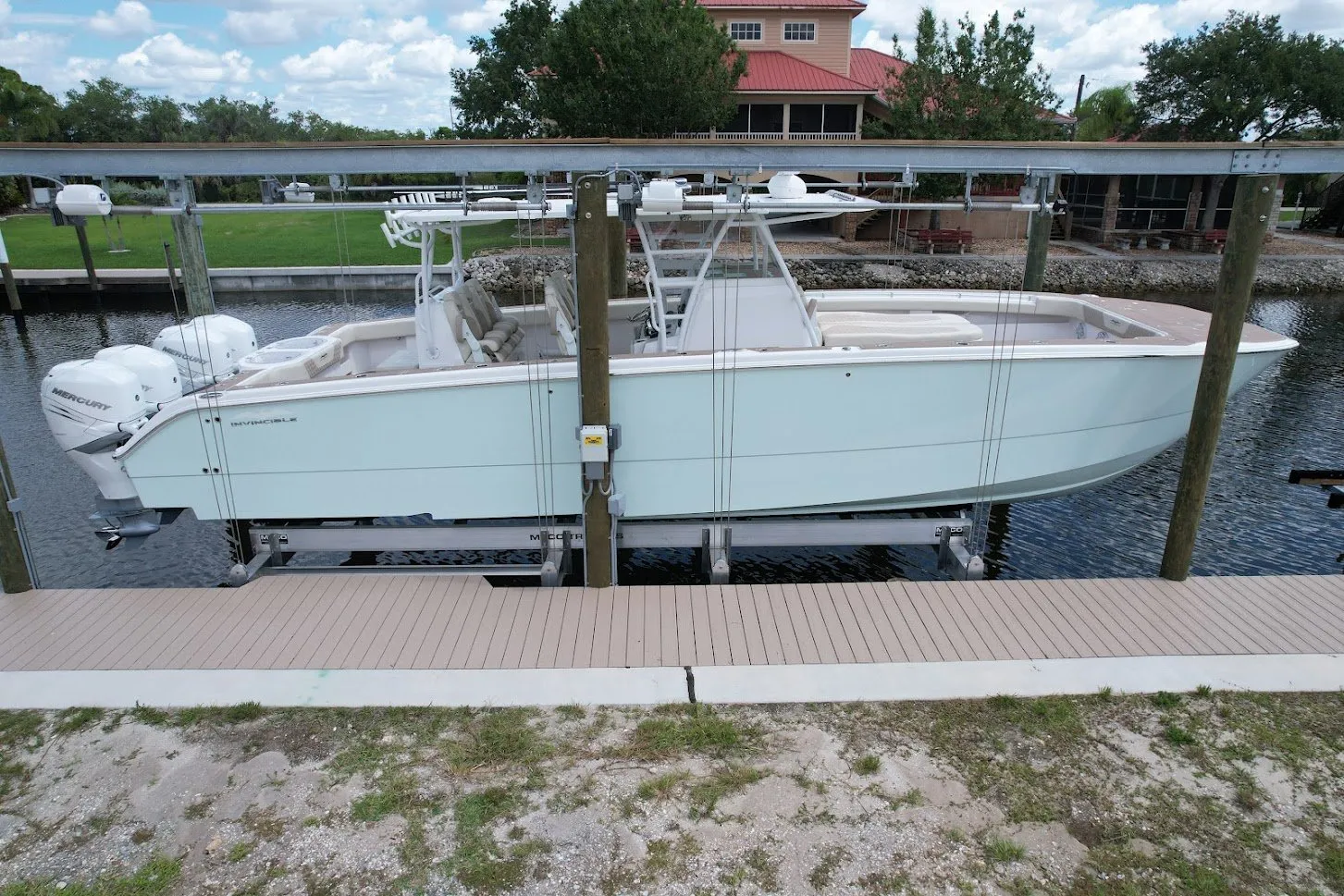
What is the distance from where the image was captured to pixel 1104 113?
38.2 metres

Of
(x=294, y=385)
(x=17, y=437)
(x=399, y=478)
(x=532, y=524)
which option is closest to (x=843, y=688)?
(x=532, y=524)

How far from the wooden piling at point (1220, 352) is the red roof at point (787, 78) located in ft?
74.3

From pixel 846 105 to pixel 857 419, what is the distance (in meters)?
24.3

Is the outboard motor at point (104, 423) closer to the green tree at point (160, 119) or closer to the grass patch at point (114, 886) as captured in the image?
the grass patch at point (114, 886)

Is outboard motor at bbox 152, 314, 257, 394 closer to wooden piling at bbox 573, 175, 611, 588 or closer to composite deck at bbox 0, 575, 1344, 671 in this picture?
composite deck at bbox 0, 575, 1344, 671

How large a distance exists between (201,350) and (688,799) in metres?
5.38

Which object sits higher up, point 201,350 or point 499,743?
point 201,350

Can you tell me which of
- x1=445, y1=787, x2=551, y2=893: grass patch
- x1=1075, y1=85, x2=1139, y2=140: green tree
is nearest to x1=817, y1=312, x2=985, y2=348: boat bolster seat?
x1=445, y1=787, x2=551, y2=893: grass patch

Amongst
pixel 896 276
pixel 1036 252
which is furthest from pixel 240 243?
pixel 1036 252

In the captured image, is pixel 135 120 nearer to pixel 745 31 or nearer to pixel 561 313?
pixel 745 31

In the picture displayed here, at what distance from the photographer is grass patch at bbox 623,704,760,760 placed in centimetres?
416

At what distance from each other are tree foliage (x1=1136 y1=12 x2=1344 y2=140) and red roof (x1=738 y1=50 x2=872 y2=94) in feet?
31.9

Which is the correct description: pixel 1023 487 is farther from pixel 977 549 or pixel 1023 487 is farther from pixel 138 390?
pixel 138 390

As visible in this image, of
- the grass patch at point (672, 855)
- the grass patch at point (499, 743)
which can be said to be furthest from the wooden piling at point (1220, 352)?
the grass patch at point (499, 743)
